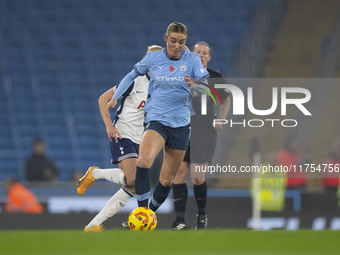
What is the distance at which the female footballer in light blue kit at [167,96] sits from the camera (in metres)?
6.07

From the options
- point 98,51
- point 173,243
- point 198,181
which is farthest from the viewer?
point 98,51

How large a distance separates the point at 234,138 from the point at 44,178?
3.29 meters

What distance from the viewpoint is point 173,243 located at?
4.95m

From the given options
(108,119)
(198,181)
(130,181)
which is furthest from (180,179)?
(108,119)

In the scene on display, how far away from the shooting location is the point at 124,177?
6.82 m

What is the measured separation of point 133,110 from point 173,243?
7.03 ft

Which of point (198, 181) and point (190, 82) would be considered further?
point (198, 181)

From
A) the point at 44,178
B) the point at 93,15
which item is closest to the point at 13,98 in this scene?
the point at 93,15

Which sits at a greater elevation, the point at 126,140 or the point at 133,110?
the point at 133,110

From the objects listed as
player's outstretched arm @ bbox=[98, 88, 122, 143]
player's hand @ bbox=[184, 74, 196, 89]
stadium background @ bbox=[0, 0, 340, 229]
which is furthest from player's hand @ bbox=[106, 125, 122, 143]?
stadium background @ bbox=[0, 0, 340, 229]

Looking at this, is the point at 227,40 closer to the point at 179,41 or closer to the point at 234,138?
the point at 234,138

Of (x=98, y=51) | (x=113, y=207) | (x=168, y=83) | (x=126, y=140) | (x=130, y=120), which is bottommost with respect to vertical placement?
(x=113, y=207)

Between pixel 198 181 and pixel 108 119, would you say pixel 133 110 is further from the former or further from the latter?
pixel 198 181

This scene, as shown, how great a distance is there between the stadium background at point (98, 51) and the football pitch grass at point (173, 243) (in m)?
7.00
